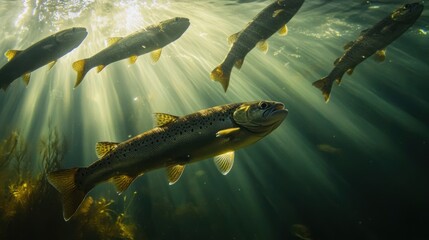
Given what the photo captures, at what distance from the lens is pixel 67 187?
4.47m

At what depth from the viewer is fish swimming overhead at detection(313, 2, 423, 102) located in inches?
233

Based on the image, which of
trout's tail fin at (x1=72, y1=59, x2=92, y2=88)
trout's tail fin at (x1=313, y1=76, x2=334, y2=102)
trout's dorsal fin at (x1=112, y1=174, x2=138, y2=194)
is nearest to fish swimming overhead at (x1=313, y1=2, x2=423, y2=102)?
trout's tail fin at (x1=313, y1=76, x2=334, y2=102)

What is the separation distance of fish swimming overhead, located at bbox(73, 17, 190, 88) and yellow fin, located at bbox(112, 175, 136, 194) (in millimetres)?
2560

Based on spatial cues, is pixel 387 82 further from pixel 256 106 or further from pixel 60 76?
pixel 256 106

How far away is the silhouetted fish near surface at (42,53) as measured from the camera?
6348 millimetres

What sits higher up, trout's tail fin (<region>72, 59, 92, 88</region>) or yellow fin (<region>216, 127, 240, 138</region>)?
yellow fin (<region>216, 127, 240, 138</region>)

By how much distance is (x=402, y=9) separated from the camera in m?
5.98

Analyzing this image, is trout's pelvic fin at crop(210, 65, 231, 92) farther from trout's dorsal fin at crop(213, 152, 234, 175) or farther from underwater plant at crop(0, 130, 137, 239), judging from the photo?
underwater plant at crop(0, 130, 137, 239)

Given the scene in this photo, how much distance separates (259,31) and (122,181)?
13.7 ft

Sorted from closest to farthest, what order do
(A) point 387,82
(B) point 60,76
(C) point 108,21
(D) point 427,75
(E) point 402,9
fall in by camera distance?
(E) point 402,9 < (C) point 108,21 < (B) point 60,76 < (D) point 427,75 < (A) point 387,82

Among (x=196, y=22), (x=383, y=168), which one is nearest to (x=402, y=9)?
(x=196, y=22)

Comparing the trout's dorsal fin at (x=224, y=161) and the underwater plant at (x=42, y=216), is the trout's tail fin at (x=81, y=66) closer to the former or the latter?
the trout's dorsal fin at (x=224, y=161)

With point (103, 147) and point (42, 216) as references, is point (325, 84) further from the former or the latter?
point (42, 216)

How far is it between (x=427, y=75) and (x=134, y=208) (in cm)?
4565
